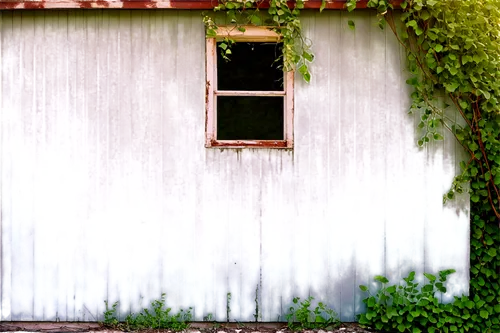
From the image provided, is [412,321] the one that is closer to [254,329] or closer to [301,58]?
[254,329]

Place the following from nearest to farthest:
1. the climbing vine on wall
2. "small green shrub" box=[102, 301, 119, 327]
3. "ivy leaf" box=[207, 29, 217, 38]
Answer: the climbing vine on wall
"ivy leaf" box=[207, 29, 217, 38]
"small green shrub" box=[102, 301, 119, 327]

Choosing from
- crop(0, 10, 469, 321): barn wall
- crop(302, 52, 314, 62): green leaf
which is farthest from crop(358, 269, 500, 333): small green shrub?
crop(302, 52, 314, 62): green leaf

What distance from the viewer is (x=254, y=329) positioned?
5.63m

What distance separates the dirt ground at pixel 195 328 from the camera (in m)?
5.55

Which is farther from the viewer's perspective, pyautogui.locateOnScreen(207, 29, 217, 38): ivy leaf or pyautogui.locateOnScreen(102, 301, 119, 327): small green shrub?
pyautogui.locateOnScreen(102, 301, 119, 327): small green shrub

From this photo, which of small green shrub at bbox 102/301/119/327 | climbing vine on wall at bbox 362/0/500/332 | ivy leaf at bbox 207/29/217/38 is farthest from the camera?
small green shrub at bbox 102/301/119/327

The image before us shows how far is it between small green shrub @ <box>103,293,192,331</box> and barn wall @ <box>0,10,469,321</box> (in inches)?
5.7

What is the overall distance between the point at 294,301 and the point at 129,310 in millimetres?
1665

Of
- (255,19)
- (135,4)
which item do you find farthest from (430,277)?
(135,4)

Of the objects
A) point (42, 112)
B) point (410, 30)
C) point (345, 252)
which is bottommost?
point (345, 252)

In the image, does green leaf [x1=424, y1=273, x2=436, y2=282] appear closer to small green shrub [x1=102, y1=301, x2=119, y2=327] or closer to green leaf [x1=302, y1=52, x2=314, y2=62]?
green leaf [x1=302, y1=52, x2=314, y2=62]

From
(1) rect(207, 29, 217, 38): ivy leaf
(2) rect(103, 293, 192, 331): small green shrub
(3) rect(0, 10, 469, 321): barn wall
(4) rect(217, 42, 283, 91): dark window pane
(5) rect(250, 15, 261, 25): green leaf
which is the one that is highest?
(5) rect(250, 15, 261, 25): green leaf

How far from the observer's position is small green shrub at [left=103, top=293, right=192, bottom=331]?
5.59 metres

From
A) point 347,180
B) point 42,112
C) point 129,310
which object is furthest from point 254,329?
point 42,112
